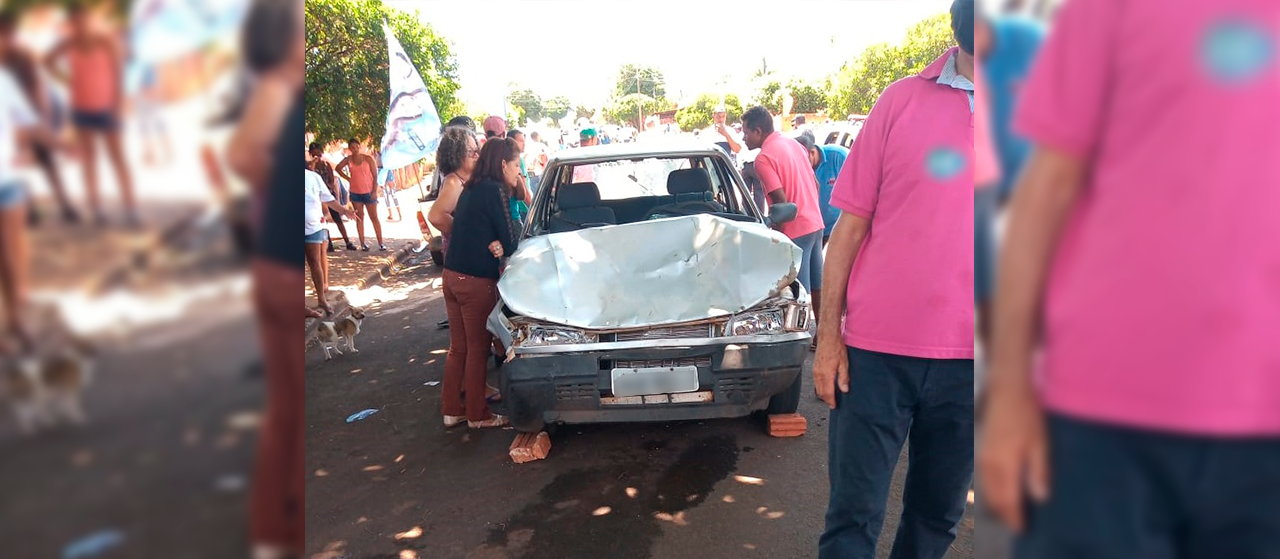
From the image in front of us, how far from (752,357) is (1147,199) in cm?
302

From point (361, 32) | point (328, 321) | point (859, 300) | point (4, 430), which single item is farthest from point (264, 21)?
point (361, 32)

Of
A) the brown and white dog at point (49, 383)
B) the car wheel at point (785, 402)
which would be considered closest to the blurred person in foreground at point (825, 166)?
the car wheel at point (785, 402)

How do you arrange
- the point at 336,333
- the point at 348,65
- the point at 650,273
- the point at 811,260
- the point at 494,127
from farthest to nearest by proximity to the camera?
1. the point at 348,65
2. the point at 494,127
3. the point at 336,333
4. the point at 811,260
5. the point at 650,273

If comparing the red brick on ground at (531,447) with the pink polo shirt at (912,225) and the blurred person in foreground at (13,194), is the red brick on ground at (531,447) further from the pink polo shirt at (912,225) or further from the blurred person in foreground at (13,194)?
the blurred person in foreground at (13,194)

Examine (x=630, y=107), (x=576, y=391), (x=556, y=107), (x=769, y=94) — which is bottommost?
(x=576, y=391)

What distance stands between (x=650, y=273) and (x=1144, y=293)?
3.40m

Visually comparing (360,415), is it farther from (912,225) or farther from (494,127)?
(912,225)

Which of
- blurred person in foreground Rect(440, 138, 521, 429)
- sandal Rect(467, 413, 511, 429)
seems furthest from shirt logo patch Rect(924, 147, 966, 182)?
sandal Rect(467, 413, 511, 429)

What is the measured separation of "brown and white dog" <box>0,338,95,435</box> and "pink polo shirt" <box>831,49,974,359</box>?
1.62m

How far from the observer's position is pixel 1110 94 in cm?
58

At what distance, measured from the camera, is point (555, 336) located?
11.8 ft

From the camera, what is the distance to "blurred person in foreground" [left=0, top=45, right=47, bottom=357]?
0.47 metres

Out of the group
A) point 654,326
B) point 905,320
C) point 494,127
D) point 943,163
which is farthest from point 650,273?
point 494,127

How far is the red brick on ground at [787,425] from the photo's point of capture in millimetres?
4215
